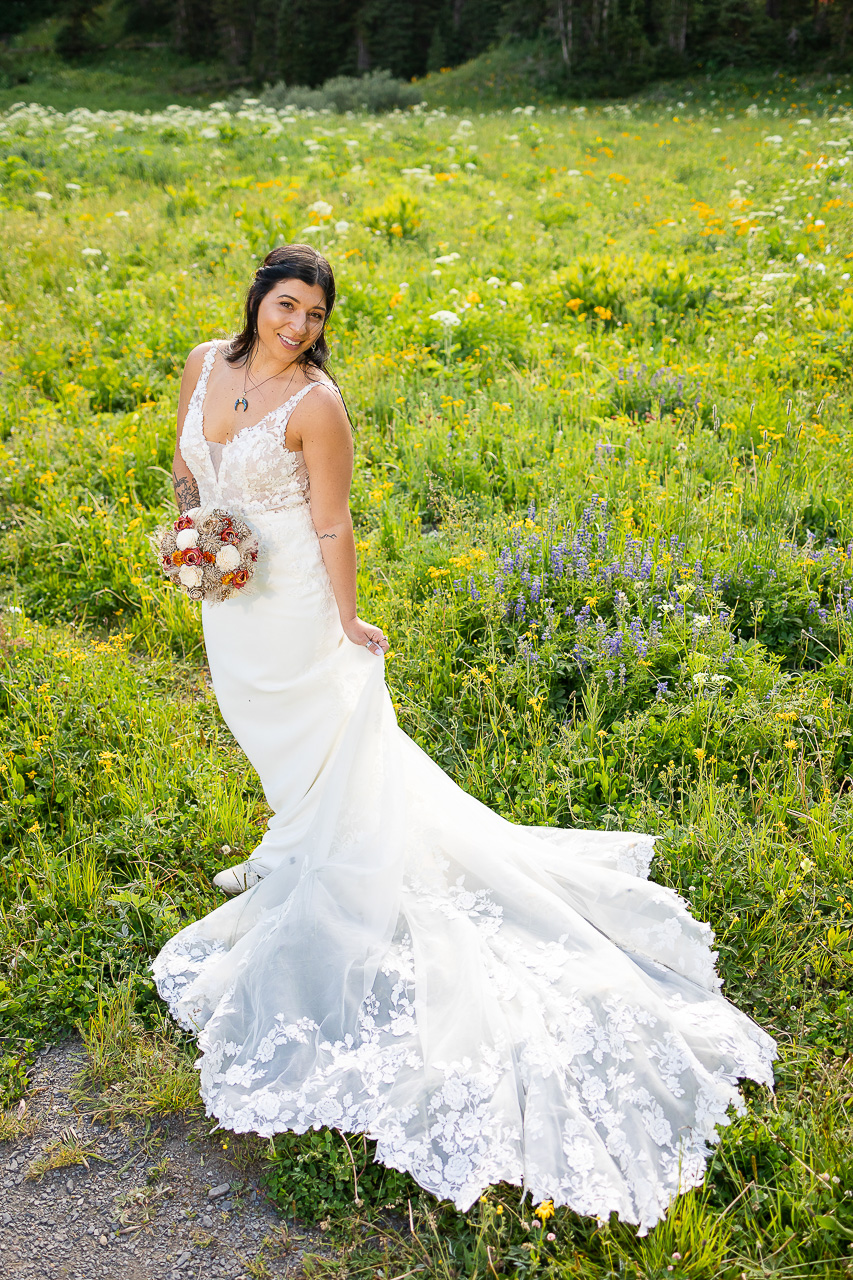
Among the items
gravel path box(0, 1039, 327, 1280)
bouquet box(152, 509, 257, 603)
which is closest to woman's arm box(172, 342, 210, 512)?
bouquet box(152, 509, 257, 603)

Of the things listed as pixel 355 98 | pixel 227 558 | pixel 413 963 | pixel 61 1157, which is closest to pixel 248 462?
pixel 227 558

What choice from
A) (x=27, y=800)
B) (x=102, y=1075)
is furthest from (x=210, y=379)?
(x=102, y=1075)

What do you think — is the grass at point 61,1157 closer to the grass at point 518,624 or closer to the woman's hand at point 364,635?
the grass at point 518,624

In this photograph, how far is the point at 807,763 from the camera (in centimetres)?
357

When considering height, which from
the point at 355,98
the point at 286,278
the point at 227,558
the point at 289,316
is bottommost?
the point at 227,558

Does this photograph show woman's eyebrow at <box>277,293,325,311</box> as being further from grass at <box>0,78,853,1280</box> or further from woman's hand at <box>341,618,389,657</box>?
grass at <box>0,78,853,1280</box>

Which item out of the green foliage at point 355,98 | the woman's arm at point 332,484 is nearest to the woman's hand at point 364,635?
the woman's arm at point 332,484

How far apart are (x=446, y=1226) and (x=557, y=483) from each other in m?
4.13

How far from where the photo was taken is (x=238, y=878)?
11.3 ft

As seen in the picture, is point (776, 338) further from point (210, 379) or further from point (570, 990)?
point (570, 990)

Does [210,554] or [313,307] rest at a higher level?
[313,307]

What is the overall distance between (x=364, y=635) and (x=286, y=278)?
126 cm

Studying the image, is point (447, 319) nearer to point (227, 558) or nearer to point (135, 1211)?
point (227, 558)

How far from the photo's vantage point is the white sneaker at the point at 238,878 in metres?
3.43
